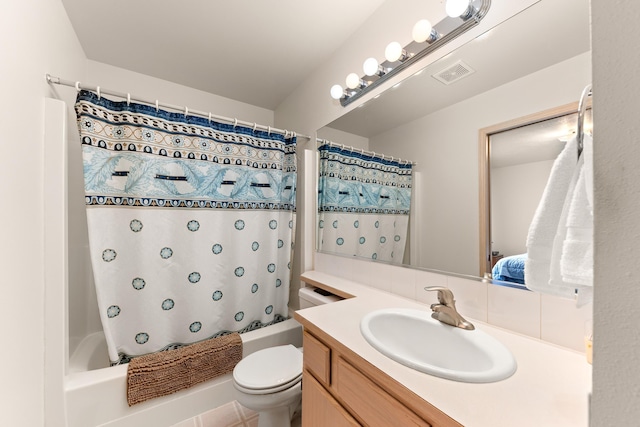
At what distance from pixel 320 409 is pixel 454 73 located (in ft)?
4.73

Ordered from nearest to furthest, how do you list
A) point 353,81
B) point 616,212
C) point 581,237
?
point 616,212 < point 581,237 < point 353,81

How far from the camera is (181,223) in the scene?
1514 mm

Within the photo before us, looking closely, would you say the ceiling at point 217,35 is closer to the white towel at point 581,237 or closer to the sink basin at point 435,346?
the white towel at point 581,237

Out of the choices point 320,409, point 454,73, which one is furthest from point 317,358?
point 454,73

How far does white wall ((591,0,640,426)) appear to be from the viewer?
23 centimetres

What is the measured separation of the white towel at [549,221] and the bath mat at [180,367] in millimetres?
1563

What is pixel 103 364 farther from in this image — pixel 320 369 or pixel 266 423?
pixel 320 369

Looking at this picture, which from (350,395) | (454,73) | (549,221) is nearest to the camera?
(549,221)

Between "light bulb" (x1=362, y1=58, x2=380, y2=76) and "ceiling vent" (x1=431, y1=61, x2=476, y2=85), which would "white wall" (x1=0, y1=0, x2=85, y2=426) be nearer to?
"light bulb" (x1=362, y1=58, x2=380, y2=76)

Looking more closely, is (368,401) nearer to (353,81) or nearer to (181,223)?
(181,223)

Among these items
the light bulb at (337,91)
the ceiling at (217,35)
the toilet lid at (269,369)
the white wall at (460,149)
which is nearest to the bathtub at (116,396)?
the toilet lid at (269,369)

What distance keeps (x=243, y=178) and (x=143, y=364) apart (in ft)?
3.96

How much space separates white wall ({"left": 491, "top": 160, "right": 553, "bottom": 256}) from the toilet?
108 centimetres

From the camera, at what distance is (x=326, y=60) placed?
181 centimetres
